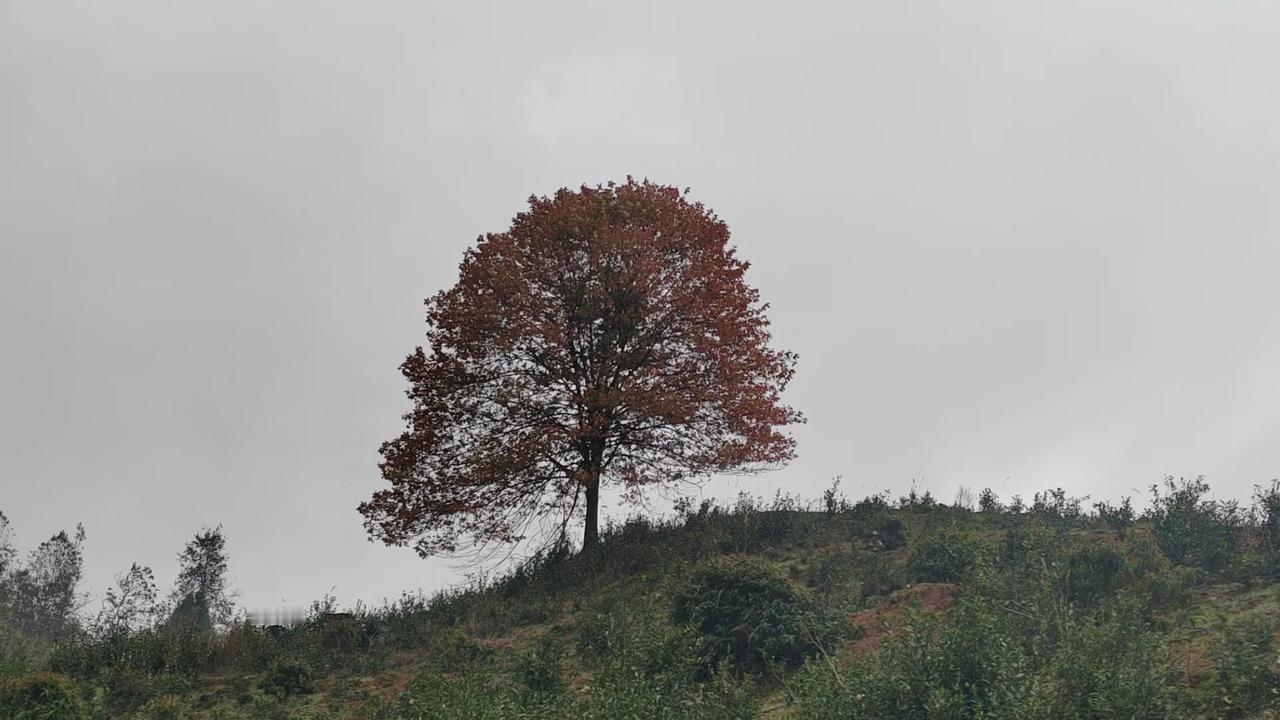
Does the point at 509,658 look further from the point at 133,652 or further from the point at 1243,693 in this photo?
the point at 1243,693

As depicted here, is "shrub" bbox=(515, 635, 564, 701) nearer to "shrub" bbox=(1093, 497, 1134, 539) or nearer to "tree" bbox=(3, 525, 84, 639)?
"shrub" bbox=(1093, 497, 1134, 539)

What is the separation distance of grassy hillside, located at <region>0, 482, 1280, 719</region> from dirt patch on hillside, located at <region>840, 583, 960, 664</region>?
81 millimetres

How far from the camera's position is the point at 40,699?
15.4 m

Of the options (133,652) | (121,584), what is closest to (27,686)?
(133,652)

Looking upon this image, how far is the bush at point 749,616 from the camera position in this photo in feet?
47.8

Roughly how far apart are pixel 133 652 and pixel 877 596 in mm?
14558

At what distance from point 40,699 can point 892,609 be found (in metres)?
13.5

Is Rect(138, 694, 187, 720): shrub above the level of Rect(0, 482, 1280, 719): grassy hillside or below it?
below

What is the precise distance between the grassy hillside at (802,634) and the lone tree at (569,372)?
1.82 m

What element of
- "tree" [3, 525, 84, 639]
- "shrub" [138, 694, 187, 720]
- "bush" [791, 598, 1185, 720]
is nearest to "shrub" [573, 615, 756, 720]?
"bush" [791, 598, 1185, 720]

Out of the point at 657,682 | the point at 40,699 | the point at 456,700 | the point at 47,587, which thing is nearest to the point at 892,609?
the point at 657,682

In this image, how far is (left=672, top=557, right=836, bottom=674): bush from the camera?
1457 cm

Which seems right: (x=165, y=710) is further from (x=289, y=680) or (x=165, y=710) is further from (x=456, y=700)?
Result: (x=456, y=700)

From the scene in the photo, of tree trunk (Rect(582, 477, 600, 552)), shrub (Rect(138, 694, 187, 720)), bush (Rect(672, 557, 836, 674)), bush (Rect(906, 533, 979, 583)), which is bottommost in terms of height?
shrub (Rect(138, 694, 187, 720))
